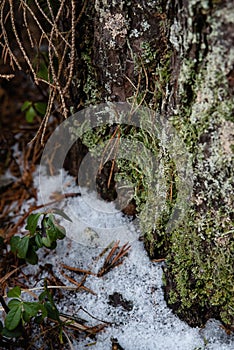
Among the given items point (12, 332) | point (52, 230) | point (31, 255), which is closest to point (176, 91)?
point (52, 230)

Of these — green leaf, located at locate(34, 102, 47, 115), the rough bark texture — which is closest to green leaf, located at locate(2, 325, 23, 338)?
the rough bark texture

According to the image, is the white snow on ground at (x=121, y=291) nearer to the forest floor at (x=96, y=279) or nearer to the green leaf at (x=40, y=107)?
the forest floor at (x=96, y=279)

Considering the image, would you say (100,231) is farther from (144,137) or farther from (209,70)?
(209,70)

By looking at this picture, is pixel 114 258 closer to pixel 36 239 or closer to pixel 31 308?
pixel 36 239

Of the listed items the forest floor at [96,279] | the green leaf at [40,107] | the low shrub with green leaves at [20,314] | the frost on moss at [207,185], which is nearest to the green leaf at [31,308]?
the low shrub with green leaves at [20,314]

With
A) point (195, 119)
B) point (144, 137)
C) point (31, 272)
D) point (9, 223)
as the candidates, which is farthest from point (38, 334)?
point (195, 119)

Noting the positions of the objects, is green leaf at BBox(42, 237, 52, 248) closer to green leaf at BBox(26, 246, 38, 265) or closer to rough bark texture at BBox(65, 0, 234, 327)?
green leaf at BBox(26, 246, 38, 265)

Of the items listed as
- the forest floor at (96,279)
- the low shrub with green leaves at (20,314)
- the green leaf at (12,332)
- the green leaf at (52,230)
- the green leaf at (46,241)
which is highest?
the green leaf at (52,230)
